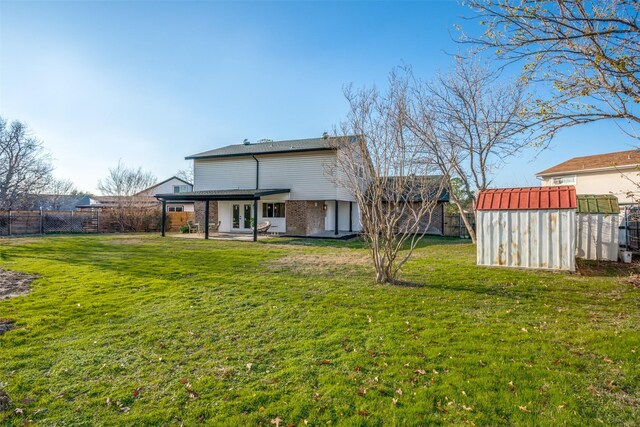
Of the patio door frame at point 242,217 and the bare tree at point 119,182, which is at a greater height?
the bare tree at point 119,182

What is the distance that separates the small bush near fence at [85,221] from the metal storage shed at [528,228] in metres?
23.3

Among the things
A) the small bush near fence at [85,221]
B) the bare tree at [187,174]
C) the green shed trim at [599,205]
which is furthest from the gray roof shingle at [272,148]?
the bare tree at [187,174]

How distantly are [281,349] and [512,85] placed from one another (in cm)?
1480

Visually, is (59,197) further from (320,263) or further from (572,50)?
(572,50)

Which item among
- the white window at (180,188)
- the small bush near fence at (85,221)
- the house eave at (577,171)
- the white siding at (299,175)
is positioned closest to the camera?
the house eave at (577,171)

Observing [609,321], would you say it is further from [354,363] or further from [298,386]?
[298,386]

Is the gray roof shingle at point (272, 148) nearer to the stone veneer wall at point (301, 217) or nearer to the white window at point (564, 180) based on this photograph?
the stone veneer wall at point (301, 217)

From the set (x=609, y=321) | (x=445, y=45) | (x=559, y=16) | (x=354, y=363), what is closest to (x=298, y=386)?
(x=354, y=363)

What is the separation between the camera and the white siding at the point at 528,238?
9.23 metres

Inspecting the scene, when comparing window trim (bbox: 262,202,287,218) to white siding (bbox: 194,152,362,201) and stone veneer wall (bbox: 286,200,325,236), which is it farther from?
white siding (bbox: 194,152,362,201)

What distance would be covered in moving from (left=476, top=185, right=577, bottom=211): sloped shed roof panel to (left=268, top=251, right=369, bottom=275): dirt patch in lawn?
426 centimetres

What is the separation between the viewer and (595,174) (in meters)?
21.6

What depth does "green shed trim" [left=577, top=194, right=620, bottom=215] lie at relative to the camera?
11368 millimetres

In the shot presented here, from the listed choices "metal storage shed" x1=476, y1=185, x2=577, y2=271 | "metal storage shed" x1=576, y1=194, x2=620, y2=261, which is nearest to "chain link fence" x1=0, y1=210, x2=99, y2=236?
"metal storage shed" x1=476, y1=185, x2=577, y2=271
